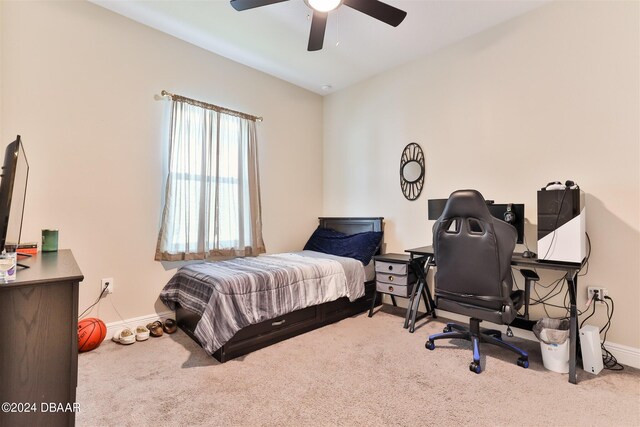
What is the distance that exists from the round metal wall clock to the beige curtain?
5.59 feet

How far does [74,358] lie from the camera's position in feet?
3.92

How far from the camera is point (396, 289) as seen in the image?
10.2 ft

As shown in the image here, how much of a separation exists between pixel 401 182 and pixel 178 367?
2.81 m

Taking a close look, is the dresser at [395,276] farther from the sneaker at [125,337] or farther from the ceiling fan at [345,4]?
the sneaker at [125,337]

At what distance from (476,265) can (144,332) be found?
2682 millimetres

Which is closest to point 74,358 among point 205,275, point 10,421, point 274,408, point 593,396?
point 10,421

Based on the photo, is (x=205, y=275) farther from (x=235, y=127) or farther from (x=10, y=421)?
(x=235, y=127)

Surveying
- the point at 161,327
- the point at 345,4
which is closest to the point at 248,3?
the point at 345,4

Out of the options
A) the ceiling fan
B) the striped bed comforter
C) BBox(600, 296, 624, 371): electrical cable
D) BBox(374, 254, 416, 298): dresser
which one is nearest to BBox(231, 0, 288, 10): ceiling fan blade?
the ceiling fan

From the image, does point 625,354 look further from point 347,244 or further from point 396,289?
point 347,244

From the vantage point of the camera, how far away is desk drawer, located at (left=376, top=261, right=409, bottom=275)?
305 centimetres

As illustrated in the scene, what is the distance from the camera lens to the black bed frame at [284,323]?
2.35m

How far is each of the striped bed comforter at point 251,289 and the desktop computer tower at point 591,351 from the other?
180cm

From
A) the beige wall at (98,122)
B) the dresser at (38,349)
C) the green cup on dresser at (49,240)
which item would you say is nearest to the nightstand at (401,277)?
the beige wall at (98,122)
